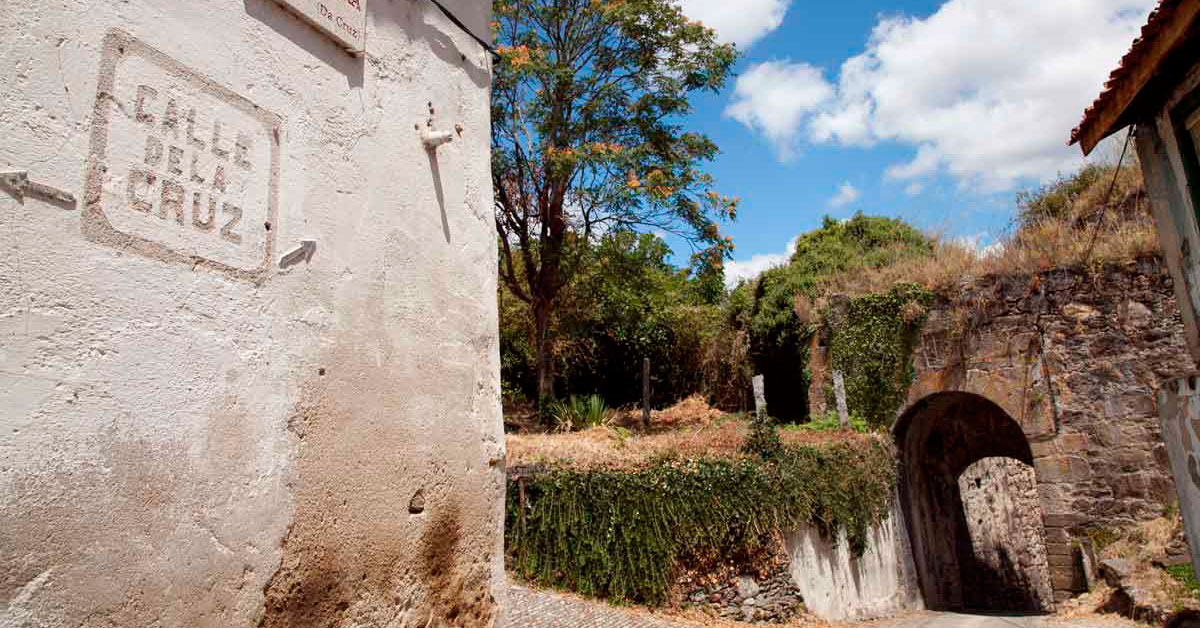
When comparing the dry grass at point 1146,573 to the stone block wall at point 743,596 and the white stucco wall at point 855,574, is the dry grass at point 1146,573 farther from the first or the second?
the stone block wall at point 743,596

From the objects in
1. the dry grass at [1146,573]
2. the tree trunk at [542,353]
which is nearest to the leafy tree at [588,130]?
the tree trunk at [542,353]

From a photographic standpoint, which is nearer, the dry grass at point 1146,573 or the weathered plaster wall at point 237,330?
the weathered plaster wall at point 237,330

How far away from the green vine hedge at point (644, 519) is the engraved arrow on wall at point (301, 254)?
7662mm

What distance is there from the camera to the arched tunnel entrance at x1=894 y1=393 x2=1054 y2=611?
597 inches

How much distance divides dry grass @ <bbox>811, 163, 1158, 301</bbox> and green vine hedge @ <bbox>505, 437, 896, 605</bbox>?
6019 millimetres

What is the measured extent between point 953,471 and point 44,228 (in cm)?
1907

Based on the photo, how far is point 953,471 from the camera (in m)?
17.7

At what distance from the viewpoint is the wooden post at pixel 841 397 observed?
14.2 metres

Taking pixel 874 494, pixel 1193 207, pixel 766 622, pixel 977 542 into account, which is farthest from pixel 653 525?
pixel 977 542

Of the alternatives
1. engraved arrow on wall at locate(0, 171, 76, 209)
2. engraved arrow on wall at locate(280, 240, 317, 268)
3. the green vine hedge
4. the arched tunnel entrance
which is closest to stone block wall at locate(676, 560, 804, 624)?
the green vine hedge

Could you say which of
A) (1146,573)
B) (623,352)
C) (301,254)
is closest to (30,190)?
(301,254)

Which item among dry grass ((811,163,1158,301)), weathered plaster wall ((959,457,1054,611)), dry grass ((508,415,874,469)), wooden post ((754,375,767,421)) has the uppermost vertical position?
dry grass ((811,163,1158,301))

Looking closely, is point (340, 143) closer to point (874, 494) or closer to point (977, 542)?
point (874, 494)

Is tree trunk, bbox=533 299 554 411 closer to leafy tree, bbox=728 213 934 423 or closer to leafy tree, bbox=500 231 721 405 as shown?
leafy tree, bbox=500 231 721 405
